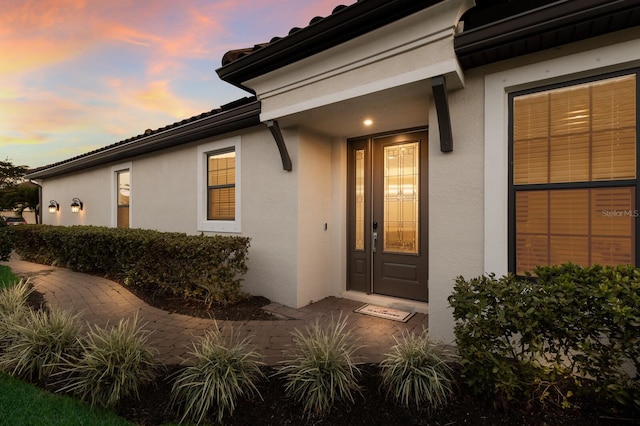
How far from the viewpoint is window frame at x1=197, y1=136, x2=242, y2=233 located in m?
5.55

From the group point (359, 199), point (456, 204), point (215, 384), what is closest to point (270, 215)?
point (359, 199)

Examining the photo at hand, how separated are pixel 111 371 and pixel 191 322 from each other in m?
1.76

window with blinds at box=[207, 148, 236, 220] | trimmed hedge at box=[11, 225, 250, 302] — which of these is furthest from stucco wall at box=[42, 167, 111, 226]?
window with blinds at box=[207, 148, 236, 220]

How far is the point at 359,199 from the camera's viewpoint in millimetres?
5254

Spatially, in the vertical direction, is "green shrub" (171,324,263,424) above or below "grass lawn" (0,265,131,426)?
above

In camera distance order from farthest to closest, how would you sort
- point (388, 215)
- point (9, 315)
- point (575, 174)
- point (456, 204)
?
point (388, 215) → point (9, 315) → point (456, 204) → point (575, 174)

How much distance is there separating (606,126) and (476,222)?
1375mm

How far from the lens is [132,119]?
12211 millimetres

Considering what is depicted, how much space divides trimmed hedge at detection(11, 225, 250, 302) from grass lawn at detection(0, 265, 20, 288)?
1085 mm

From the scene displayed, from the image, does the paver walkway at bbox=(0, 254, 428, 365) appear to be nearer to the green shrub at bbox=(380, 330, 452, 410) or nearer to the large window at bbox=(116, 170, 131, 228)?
the green shrub at bbox=(380, 330, 452, 410)

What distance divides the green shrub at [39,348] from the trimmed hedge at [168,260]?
69.2 inches

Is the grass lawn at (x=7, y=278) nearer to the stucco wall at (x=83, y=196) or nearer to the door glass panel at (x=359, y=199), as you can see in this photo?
the stucco wall at (x=83, y=196)

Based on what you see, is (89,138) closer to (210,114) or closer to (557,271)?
(210,114)

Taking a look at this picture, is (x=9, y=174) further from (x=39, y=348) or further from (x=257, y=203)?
(x=39, y=348)
